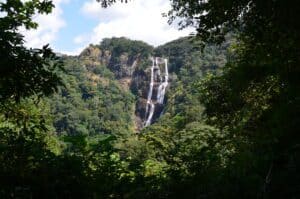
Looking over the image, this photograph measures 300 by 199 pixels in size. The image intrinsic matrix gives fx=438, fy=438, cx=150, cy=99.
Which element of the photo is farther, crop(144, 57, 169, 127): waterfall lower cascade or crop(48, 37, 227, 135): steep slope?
crop(144, 57, 169, 127): waterfall lower cascade

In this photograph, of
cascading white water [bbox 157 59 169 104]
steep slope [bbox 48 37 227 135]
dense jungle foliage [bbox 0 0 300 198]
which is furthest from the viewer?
cascading white water [bbox 157 59 169 104]

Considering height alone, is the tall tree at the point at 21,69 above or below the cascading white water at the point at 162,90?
below

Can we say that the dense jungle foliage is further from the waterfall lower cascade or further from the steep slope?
the waterfall lower cascade

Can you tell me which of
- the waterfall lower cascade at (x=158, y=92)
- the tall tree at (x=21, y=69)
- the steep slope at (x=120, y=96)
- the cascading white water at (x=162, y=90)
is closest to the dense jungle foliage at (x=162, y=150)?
the tall tree at (x=21, y=69)

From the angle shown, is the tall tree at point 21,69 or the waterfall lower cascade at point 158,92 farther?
the waterfall lower cascade at point 158,92

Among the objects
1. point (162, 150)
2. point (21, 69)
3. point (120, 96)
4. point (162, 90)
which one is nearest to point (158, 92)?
point (162, 90)

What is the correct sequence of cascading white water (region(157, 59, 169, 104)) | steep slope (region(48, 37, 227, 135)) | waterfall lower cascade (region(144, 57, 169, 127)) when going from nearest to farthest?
1. steep slope (region(48, 37, 227, 135))
2. waterfall lower cascade (region(144, 57, 169, 127))
3. cascading white water (region(157, 59, 169, 104))

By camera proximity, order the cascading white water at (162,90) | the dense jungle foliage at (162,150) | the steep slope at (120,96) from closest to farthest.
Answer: the dense jungle foliage at (162,150) → the steep slope at (120,96) → the cascading white water at (162,90)

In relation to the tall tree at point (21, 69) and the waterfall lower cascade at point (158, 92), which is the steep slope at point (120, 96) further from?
the tall tree at point (21, 69)

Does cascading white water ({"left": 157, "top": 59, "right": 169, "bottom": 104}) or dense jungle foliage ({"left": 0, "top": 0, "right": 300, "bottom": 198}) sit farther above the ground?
cascading white water ({"left": 157, "top": 59, "right": 169, "bottom": 104})

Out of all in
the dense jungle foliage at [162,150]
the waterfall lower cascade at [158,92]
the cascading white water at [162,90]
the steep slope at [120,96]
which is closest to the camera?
the dense jungle foliage at [162,150]

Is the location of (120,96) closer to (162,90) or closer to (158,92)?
(158,92)

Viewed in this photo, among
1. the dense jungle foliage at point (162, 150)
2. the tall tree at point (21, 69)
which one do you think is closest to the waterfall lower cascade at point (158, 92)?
the dense jungle foliage at point (162, 150)

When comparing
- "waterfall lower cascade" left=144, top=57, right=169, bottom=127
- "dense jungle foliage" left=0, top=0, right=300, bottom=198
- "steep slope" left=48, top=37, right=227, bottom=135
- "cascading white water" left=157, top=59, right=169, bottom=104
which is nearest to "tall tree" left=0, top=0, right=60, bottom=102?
"dense jungle foliage" left=0, top=0, right=300, bottom=198
